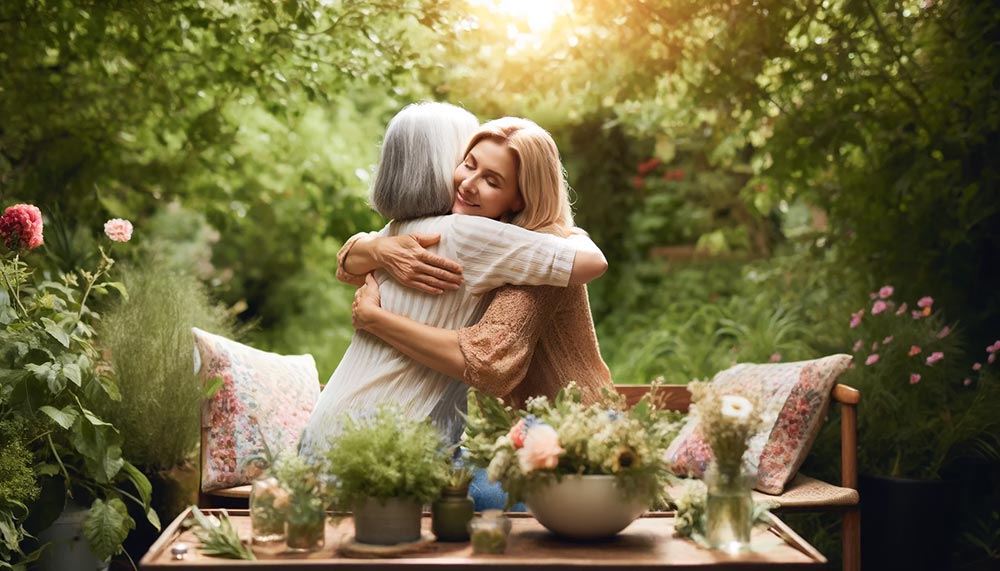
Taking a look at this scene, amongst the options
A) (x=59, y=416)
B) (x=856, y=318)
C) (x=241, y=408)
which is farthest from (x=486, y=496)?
(x=856, y=318)

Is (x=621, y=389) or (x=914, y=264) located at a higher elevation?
(x=914, y=264)

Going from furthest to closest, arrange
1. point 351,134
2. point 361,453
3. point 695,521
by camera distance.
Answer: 1. point 351,134
2. point 695,521
3. point 361,453

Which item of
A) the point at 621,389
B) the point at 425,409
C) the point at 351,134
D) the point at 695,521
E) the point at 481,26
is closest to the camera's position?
the point at 695,521

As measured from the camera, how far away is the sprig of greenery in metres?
1.98

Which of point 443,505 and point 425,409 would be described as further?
point 425,409

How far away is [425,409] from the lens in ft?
8.20

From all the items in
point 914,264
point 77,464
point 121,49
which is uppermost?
point 121,49

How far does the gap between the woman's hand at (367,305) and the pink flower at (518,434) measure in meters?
0.54

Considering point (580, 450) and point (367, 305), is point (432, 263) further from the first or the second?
point (580, 450)

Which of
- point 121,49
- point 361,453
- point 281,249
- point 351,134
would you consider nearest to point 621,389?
point 361,453

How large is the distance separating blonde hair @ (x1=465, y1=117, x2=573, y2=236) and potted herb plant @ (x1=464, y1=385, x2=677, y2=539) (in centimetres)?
60

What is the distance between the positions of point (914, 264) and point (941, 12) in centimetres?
101

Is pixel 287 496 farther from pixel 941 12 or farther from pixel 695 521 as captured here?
pixel 941 12

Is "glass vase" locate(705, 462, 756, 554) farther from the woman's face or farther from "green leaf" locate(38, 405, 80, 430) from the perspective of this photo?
"green leaf" locate(38, 405, 80, 430)
